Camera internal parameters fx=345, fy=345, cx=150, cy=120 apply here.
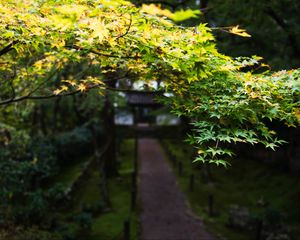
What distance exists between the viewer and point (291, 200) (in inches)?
591

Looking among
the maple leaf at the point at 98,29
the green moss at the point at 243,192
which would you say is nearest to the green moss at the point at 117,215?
the green moss at the point at 243,192

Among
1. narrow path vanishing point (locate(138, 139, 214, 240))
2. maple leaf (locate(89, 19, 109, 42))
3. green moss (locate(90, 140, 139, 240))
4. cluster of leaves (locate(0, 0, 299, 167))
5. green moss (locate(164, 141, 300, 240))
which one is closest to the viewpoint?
maple leaf (locate(89, 19, 109, 42))

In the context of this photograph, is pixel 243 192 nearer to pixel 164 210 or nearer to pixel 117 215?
pixel 164 210

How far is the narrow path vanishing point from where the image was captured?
11813 mm

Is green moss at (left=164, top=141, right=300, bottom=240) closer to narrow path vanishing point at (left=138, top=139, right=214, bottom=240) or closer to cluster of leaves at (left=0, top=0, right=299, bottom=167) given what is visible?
narrow path vanishing point at (left=138, top=139, right=214, bottom=240)

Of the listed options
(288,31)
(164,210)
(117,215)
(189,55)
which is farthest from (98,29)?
(164,210)

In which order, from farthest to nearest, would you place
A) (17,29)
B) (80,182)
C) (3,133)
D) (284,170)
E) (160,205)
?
1. (284,170)
2. (80,182)
3. (160,205)
4. (3,133)
5. (17,29)

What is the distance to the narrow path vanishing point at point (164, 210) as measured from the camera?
465 inches

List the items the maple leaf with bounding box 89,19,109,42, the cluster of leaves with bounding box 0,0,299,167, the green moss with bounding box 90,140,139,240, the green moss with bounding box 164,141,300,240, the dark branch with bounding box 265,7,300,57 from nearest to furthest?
the maple leaf with bounding box 89,19,109,42 → the cluster of leaves with bounding box 0,0,299,167 → the dark branch with bounding box 265,7,300,57 → the green moss with bounding box 90,140,139,240 → the green moss with bounding box 164,141,300,240

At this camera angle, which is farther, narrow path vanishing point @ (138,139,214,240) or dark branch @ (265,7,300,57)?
narrow path vanishing point @ (138,139,214,240)

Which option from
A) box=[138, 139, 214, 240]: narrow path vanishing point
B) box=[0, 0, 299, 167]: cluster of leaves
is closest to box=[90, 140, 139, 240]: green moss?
box=[138, 139, 214, 240]: narrow path vanishing point

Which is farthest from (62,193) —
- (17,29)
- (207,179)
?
(17,29)

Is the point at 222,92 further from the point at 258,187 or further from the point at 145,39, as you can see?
the point at 258,187

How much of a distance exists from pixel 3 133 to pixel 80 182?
6122mm
